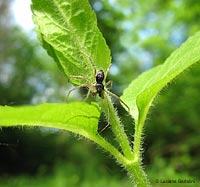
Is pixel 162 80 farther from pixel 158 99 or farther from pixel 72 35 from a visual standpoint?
pixel 158 99

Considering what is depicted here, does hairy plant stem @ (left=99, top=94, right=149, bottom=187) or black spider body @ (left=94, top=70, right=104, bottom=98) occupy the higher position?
black spider body @ (left=94, top=70, right=104, bottom=98)

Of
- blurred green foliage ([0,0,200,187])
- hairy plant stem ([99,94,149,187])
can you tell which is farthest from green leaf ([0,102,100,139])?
blurred green foliage ([0,0,200,187])

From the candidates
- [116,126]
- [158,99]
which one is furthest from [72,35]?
[158,99]

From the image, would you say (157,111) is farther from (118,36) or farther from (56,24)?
(56,24)

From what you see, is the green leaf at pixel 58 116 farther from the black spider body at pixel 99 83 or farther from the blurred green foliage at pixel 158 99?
the blurred green foliage at pixel 158 99

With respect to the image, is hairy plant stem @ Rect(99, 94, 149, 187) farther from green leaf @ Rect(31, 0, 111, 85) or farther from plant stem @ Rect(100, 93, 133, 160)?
green leaf @ Rect(31, 0, 111, 85)

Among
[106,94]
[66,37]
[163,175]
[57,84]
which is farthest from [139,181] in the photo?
[57,84]
